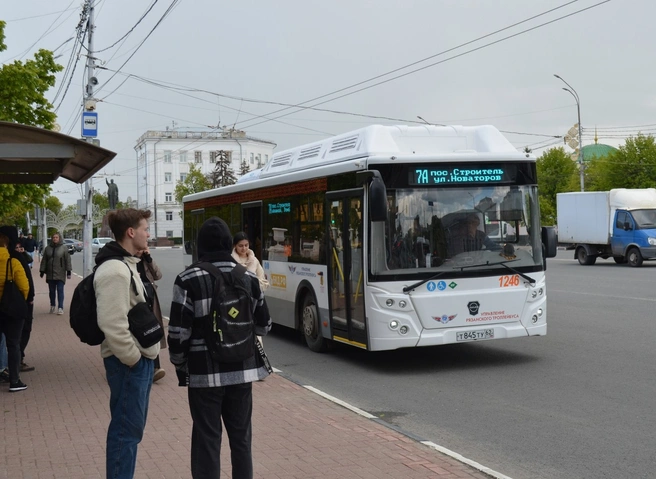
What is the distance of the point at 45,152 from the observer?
26.3ft

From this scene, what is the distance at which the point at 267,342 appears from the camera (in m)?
14.1

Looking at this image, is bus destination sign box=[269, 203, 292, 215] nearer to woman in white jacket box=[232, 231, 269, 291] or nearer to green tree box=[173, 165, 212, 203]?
woman in white jacket box=[232, 231, 269, 291]

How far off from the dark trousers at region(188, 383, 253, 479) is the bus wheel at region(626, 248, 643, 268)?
28.6m

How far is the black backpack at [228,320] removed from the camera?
4.73 meters

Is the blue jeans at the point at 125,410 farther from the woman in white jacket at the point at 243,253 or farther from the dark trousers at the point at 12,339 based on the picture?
the woman in white jacket at the point at 243,253

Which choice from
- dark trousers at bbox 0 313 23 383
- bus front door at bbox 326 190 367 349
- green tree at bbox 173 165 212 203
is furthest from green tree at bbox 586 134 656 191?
dark trousers at bbox 0 313 23 383

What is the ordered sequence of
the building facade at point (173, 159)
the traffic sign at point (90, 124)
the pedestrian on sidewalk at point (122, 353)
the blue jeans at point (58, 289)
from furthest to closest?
the building facade at point (173, 159) < the traffic sign at point (90, 124) < the blue jeans at point (58, 289) < the pedestrian on sidewalk at point (122, 353)

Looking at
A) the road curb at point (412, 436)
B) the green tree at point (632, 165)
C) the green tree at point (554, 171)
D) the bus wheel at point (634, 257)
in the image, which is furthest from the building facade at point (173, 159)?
the road curb at point (412, 436)

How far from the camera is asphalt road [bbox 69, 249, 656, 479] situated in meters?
6.64

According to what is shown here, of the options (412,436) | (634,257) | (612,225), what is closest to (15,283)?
(412,436)

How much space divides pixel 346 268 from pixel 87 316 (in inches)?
262

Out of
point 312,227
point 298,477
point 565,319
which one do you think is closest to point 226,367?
point 298,477

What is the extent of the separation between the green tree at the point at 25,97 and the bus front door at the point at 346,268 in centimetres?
906

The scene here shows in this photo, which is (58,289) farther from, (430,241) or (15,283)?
(430,241)
